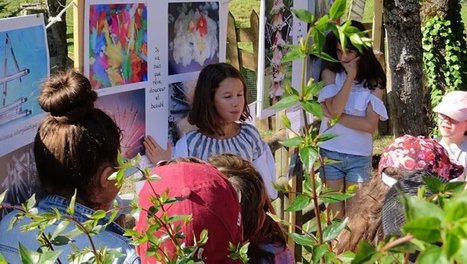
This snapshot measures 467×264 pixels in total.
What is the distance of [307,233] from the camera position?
1121 mm

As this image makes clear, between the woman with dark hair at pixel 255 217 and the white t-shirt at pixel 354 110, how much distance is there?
1.84 m

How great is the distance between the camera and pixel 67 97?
73.4 inches

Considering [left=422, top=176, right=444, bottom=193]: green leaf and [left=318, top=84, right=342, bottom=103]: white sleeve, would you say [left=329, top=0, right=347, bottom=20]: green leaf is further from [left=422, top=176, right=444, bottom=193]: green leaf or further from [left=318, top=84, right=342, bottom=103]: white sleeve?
[left=318, top=84, right=342, bottom=103]: white sleeve

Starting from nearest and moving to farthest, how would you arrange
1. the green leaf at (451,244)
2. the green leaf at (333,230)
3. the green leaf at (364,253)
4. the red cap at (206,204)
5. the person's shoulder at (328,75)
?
the green leaf at (451,244) → the green leaf at (364,253) → the green leaf at (333,230) → the red cap at (206,204) → the person's shoulder at (328,75)

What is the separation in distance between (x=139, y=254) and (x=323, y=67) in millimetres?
2554

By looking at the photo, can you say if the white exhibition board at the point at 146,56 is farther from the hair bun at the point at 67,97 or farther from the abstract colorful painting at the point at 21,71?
the hair bun at the point at 67,97

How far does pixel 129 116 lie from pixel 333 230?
1.54 meters

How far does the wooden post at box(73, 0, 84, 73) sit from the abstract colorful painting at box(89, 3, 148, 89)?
3 centimetres

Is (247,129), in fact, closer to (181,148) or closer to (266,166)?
(266,166)

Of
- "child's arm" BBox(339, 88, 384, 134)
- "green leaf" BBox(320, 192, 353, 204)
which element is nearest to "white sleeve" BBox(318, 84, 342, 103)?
"child's arm" BBox(339, 88, 384, 134)

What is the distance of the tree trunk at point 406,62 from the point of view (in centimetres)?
511

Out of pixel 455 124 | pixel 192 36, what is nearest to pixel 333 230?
pixel 192 36

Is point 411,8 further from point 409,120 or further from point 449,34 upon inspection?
point 449,34

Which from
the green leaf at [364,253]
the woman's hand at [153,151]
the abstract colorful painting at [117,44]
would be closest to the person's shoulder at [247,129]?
the woman's hand at [153,151]
